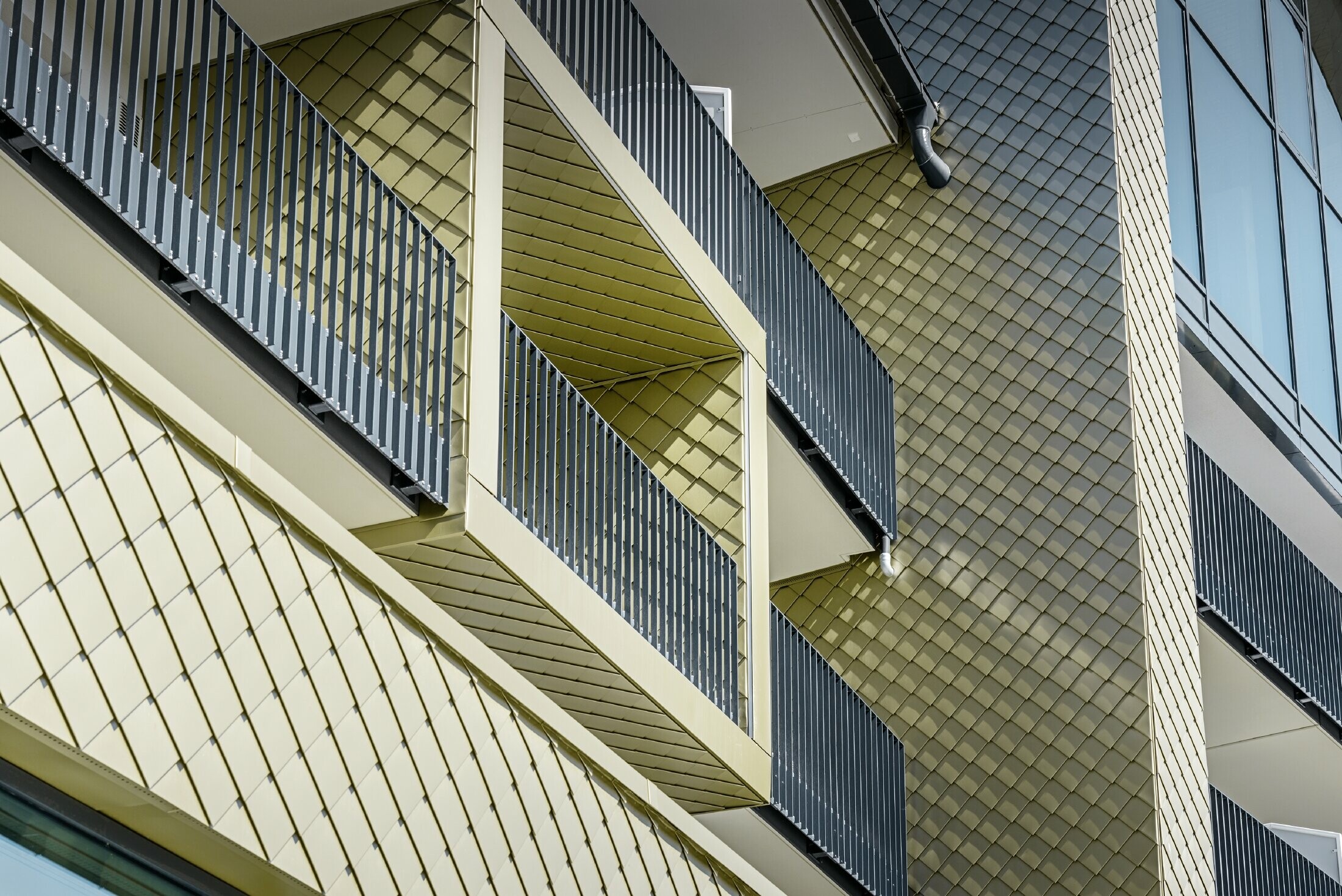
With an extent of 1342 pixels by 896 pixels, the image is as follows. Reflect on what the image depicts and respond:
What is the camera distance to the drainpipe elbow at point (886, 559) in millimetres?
15469

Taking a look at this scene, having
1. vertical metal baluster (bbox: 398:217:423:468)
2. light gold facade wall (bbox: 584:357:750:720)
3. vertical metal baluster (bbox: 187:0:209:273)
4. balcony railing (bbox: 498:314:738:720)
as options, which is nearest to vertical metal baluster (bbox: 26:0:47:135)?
vertical metal baluster (bbox: 187:0:209:273)

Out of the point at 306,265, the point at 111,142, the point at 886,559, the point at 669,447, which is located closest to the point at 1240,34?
the point at 886,559

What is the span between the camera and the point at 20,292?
18.9 feet

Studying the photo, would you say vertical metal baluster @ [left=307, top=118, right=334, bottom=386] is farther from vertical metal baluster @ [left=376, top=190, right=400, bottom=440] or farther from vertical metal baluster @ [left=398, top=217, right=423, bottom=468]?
vertical metal baluster @ [left=398, top=217, right=423, bottom=468]

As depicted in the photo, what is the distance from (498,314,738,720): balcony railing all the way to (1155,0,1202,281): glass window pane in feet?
25.9

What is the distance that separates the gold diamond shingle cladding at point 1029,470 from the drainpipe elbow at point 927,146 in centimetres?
21

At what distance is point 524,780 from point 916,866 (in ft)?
22.9

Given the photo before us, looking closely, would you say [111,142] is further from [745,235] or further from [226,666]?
[745,235]

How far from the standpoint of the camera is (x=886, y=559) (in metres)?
15.5

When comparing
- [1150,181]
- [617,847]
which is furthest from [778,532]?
[617,847]

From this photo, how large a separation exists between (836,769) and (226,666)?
25.1 feet

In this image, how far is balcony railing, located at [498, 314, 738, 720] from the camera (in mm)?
10172

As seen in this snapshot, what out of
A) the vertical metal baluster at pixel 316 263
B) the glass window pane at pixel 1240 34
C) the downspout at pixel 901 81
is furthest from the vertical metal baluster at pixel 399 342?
the glass window pane at pixel 1240 34

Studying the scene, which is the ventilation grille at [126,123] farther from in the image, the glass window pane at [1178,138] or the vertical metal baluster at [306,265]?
the glass window pane at [1178,138]
